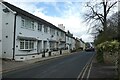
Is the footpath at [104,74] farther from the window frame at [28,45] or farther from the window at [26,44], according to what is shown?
the window frame at [28,45]

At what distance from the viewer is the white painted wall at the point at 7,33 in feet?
98.6

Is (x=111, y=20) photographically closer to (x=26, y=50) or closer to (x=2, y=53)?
(x=26, y=50)

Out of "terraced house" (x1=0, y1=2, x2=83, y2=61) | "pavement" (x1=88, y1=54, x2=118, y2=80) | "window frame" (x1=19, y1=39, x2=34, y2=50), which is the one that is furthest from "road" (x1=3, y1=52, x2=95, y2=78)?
"window frame" (x1=19, y1=39, x2=34, y2=50)

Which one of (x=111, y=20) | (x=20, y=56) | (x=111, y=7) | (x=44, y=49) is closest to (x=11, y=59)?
(x=20, y=56)

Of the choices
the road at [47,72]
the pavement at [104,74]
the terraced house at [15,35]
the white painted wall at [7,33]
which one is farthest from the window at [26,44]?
the pavement at [104,74]

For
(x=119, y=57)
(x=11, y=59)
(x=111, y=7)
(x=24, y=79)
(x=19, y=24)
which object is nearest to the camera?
(x=119, y=57)

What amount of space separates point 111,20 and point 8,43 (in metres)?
23.5

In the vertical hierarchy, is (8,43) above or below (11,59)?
above

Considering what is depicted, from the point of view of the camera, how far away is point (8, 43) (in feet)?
99.7

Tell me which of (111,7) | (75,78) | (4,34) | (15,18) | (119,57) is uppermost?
(111,7)

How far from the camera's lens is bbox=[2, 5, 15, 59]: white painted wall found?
30.0 m

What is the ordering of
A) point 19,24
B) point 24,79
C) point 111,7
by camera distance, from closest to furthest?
point 24,79 < point 19,24 < point 111,7

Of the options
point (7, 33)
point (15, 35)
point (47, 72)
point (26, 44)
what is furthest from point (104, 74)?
point (26, 44)

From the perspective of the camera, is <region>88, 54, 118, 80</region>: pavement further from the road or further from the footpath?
the road
